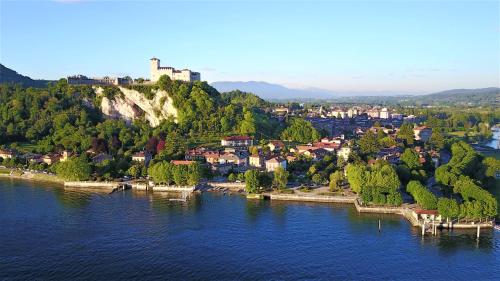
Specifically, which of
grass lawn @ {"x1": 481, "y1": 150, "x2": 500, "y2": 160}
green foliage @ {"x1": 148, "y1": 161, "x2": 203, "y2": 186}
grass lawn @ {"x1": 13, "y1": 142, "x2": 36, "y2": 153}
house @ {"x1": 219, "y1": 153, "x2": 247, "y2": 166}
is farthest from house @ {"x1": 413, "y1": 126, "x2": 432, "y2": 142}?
grass lawn @ {"x1": 13, "y1": 142, "x2": 36, "y2": 153}

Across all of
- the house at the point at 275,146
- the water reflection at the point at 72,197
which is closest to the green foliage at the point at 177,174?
the water reflection at the point at 72,197

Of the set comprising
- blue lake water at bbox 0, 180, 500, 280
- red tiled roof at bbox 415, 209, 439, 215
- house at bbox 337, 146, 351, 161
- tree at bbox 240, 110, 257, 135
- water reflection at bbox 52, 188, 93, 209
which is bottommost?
blue lake water at bbox 0, 180, 500, 280

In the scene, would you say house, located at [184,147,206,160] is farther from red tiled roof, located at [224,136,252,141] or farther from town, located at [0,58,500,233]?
red tiled roof, located at [224,136,252,141]

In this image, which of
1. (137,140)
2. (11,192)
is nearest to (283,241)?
(11,192)

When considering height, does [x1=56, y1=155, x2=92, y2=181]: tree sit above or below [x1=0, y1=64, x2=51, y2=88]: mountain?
below

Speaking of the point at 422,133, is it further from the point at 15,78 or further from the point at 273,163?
the point at 15,78

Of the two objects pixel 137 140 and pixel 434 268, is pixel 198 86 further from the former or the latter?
pixel 434 268

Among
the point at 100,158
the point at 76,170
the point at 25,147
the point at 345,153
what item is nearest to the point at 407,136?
the point at 345,153
